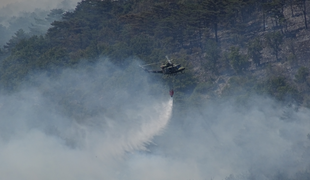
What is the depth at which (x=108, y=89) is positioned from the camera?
93188 millimetres

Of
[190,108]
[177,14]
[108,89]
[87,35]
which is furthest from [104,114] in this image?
[87,35]

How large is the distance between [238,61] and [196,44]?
54.1ft

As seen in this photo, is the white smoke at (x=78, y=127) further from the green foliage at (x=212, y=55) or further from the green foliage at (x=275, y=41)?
the green foliage at (x=275, y=41)

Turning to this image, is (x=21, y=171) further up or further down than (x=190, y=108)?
further down

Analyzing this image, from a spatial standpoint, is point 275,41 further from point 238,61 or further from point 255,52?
point 238,61

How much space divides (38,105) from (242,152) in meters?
41.7

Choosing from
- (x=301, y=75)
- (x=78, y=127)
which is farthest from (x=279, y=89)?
(x=78, y=127)

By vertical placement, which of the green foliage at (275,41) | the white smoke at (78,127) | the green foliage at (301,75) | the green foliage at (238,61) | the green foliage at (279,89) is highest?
the green foliage at (275,41)

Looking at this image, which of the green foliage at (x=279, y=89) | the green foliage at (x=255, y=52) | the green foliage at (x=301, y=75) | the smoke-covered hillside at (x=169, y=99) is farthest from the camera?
the green foliage at (x=255, y=52)

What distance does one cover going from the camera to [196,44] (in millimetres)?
102125

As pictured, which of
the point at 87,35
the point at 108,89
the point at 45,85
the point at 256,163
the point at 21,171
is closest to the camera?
the point at 256,163

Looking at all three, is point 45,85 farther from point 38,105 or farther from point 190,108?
point 190,108

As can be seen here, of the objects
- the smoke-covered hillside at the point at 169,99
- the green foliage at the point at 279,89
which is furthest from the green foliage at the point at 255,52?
the green foliage at the point at 279,89

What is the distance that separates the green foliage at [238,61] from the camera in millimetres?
86831
